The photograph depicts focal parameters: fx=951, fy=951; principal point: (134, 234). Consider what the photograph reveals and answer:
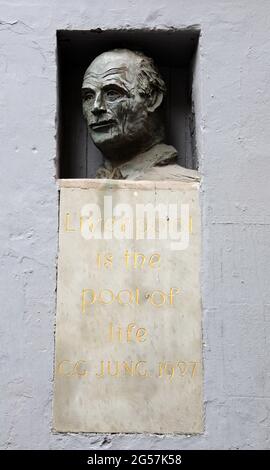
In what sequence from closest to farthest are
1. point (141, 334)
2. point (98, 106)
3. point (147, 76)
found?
point (141, 334) < point (98, 106) < point (147, 76)

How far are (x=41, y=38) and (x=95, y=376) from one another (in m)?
1.83

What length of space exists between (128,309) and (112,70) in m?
1.29

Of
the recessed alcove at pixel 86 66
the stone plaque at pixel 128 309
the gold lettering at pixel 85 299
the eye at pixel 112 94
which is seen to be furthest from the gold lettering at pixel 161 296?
the eye at pixel 112 94

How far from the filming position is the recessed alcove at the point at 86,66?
5199 mm

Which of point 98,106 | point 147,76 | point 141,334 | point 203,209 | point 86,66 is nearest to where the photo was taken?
point 141,334

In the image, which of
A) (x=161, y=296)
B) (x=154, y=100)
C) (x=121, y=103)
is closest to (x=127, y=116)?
(x=121, y=103)

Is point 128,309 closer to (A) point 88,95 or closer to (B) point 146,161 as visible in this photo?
(B) point 146,161

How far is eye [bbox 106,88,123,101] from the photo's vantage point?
5066 millimetres

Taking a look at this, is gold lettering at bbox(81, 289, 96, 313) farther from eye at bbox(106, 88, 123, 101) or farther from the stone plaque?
eye at bbox(106, 88, 123, 101)

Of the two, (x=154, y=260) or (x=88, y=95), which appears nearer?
(x=154, y=260)

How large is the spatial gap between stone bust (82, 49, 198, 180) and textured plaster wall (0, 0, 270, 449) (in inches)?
7.9

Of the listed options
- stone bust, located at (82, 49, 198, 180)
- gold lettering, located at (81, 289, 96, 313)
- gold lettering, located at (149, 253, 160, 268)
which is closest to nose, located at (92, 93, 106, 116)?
stone bust, located at (82, 49, 198, 180)

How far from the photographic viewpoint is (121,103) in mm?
5051

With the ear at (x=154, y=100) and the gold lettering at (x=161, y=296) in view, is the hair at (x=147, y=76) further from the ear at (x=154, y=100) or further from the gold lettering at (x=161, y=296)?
the gold lettering at (x=161, y=296)
